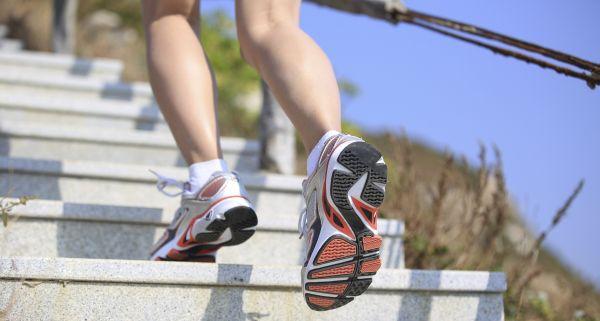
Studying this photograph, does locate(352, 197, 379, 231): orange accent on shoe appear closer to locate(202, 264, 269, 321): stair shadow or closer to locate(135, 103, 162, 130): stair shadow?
locate(202, 264, 269, 321): stair shadow

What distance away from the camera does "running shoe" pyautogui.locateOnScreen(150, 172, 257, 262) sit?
Result: 1613 millimetres

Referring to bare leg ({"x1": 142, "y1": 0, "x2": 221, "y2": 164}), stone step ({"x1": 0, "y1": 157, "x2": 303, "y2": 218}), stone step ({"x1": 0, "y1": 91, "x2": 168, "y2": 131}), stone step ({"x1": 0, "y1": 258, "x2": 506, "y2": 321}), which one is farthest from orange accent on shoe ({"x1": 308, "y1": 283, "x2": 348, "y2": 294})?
stone step ({"x1": 0, "y1": 91, "x2": 168, "y2": 131})

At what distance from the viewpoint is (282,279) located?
5.25 ft

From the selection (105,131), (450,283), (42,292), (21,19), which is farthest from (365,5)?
(21,19)

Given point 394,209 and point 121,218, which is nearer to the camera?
point 121,218

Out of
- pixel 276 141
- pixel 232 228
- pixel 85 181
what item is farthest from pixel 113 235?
pixel 276 141

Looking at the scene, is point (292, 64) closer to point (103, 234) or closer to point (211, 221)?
point (211, 221)

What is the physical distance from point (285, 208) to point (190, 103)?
108cm

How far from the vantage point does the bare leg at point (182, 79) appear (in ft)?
5.57

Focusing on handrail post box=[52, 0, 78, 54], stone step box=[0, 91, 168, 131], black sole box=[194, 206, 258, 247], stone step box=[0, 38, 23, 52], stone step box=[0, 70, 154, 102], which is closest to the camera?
black sole box=[194, 206, 258, 247]

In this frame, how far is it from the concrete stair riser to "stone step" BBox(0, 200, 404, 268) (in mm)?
2184

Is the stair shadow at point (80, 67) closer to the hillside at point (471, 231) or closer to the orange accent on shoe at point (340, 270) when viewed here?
the hillside at point (471, 231)

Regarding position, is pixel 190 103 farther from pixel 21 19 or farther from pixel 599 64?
pixel 21 19

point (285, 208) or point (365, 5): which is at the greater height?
point (365, 5)
